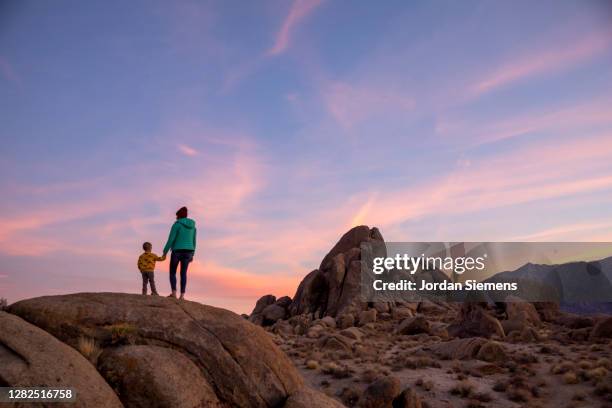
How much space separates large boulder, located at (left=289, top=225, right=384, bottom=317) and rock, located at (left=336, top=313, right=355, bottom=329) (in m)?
3.62

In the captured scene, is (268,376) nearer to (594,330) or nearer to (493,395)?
(493,395)

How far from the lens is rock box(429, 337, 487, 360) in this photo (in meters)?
30.3

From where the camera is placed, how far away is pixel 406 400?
18.4 m

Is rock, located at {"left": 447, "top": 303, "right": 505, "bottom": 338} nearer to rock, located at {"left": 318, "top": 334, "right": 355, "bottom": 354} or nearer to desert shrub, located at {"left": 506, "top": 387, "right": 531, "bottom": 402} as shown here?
rock, located at {"left": 318, "top": 334, "right": 355, "bottom": 354}

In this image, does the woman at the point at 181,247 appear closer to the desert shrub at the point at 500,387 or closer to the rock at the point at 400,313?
the desert shrub at the point at 500,387

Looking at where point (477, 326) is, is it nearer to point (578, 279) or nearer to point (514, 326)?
point (514, 326)

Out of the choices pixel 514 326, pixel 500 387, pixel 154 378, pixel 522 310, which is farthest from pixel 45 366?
pixel 522 310

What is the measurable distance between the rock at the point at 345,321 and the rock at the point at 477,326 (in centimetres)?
1224

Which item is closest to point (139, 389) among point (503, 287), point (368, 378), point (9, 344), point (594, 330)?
point (9, 344)

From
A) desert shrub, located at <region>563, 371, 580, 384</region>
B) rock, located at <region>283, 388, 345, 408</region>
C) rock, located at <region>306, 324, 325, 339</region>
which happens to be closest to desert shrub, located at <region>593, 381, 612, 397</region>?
desert shrub, located at <region>563, 371, 580, 384</region>

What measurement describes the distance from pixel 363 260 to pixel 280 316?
1479cm

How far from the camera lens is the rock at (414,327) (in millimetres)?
46062

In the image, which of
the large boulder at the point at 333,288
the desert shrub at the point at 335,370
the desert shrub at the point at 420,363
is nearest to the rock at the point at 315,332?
the large boulder at the point at 333,288

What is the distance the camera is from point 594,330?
1572 inches
